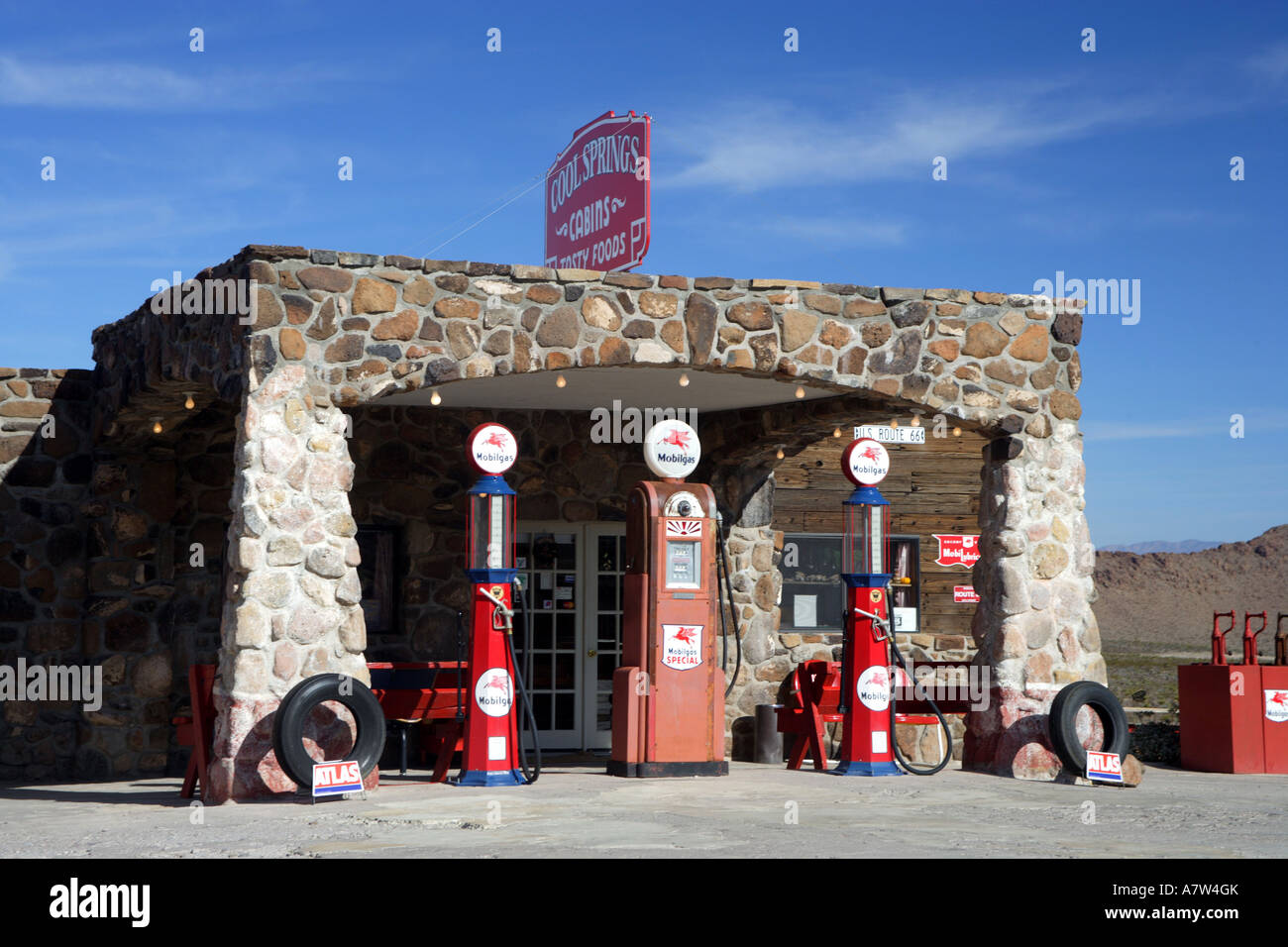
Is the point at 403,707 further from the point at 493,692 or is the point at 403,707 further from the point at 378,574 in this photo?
the point at 378,574

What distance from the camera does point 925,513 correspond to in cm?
1571

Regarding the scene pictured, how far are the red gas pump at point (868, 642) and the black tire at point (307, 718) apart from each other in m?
3.71

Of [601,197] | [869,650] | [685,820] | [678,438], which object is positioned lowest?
[685,820]

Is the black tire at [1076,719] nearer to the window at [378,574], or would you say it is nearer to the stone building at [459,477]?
the stone building at [459,477]

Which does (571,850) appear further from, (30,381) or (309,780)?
(30,381)

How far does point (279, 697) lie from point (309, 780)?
2.25ft

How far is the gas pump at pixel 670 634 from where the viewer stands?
10961mm

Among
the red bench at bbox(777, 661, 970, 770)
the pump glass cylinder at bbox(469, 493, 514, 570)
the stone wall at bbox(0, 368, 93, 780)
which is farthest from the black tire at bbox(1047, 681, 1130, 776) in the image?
the stone wall at bbox(0, 368, 93, 780)

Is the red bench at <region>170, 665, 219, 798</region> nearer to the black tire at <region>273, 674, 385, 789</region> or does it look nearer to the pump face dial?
the black tire at <region>273, 674, 385, 789</region>

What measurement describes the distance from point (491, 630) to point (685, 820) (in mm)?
2500

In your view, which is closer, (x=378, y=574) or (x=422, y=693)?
(x=422, y=693)

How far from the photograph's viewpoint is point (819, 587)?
15.3m

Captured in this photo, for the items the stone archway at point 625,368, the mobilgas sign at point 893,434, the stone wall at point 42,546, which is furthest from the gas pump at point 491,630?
the mobilgas sign at point 893,434

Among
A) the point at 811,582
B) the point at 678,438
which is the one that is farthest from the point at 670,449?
the point at 811,582
